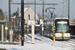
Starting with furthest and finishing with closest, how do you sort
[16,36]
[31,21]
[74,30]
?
[74,30] → [16,36] → [31,21]

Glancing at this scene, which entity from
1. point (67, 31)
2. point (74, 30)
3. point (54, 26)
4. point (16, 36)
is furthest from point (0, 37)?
point (74, 30)

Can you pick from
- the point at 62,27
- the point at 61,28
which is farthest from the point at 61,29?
the point at 62,27

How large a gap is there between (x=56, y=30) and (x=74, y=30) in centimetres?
1567

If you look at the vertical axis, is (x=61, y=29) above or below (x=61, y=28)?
below

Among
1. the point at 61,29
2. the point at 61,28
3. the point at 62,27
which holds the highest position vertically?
the point at 62,27

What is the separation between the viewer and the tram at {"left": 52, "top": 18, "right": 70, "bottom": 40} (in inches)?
932

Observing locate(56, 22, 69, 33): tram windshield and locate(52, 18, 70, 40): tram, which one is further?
locate(56, 22, 69, 33): tram windshield

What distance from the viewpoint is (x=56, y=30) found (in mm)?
23703

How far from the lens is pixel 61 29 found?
78.2ft

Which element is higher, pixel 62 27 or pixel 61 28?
pixel 62 27

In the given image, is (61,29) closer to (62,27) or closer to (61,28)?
(61,28)

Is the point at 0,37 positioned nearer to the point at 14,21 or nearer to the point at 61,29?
the point at 61,29

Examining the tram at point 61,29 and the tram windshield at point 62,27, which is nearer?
the tram at point 61,29

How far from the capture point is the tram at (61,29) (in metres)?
23.7
